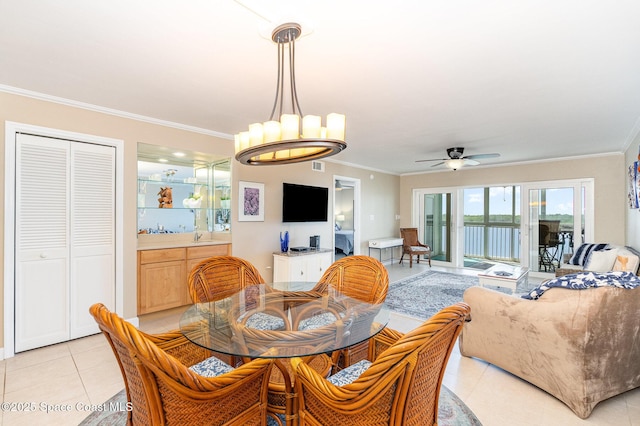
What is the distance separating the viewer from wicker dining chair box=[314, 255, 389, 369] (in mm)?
2237

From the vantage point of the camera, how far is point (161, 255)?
141 inches

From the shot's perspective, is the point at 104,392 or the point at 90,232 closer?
the point at 104,392

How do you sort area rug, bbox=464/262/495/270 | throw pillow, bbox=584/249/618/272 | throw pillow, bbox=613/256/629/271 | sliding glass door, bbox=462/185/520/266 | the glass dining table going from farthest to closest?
area rug, bbox=464/262/495/270, sliding glass door, bbox=462/185/520/266, throw pillow, bbox=584/249/618/272, throw pillow, bbox=613/256/629/271, the glass dining table

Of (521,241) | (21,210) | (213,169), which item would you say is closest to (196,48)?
(21,210)

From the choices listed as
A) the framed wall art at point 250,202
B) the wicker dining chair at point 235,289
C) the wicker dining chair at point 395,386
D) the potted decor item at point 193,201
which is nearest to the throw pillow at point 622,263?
the wicker dining chair at point 395,386

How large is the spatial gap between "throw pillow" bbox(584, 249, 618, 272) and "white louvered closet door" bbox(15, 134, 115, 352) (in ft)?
19.0

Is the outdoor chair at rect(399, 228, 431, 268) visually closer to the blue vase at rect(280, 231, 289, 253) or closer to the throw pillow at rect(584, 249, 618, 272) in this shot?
the throw pillow at rect(584, 249, 618, 272)

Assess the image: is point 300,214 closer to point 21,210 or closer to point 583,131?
point 21,210

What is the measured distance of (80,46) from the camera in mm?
1999

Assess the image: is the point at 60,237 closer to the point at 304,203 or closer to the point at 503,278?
the point at 304,203

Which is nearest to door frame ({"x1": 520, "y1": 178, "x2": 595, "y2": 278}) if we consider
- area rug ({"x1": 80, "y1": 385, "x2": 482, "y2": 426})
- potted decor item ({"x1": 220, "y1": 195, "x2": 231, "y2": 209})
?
area rug ({"x1": 80, "y1": 385, "x2": 482, "y2": 426})

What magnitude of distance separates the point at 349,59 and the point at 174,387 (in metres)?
2.16

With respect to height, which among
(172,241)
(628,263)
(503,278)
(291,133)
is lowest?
(503,278)

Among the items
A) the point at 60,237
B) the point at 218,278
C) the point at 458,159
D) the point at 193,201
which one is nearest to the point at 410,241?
the point at 458,159
